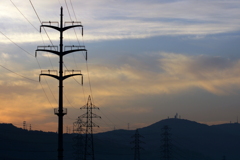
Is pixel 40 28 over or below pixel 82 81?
over

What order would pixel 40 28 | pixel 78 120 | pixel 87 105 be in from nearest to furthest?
1. pixel 40 28
2. pixel 87 105
3. pixel 78 120

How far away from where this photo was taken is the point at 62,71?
7688 centimetres

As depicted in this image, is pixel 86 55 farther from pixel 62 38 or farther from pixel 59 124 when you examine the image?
pixel 59 124

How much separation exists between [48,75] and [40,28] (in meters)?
6.90

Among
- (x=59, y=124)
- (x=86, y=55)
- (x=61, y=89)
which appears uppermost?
(x=86, y=55)

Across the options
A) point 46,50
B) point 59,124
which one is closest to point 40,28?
point 46,50

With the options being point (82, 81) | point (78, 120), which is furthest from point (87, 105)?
point (82, 81)

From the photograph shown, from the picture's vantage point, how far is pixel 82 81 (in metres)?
78.1

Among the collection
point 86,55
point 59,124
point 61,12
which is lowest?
point 59,124

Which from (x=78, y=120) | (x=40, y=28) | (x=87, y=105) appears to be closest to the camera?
(x=40, y=28)

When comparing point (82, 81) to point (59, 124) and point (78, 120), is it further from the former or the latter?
point (78, 120)

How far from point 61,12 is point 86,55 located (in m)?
8.13

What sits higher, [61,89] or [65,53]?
[65,53]

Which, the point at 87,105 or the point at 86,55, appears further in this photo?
the point at 87,105
